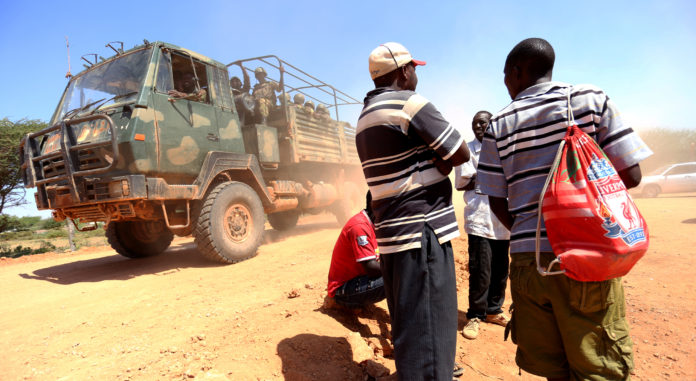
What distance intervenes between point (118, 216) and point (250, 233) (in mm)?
1836

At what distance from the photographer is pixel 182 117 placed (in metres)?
5.17

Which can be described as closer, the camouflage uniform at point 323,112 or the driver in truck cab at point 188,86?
the driver in truck cab at point 188,86

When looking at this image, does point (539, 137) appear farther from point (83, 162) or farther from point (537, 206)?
point (83, 162)

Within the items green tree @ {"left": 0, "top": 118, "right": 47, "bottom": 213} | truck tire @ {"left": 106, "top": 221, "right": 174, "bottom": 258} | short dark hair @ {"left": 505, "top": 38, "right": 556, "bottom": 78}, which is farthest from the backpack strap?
green tree @ {"left": 0, "top": 118, "right": 47, "bottom": 213}

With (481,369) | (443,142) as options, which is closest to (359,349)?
(481,369)

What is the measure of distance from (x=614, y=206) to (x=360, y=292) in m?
2.08

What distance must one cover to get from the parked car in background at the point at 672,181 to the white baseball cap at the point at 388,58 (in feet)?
55.6

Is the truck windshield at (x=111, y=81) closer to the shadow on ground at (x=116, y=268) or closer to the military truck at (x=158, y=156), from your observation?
the military truck at (x=158, y=156)

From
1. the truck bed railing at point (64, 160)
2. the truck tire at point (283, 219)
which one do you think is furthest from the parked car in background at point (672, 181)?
the truck bed railing at point (64, 160)

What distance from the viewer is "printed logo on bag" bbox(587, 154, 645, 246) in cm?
117

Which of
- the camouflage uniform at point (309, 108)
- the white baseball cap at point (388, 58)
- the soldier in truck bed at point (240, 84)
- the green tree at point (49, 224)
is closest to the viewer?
the white baseball cap at point (388, 58)

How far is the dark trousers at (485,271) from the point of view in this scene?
10.0 ft

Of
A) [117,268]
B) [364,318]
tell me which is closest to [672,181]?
[364,318]

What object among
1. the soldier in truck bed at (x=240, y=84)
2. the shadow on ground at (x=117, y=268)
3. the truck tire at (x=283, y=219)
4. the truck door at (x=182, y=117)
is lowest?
the shadow on ground at (x=117, y=268)
